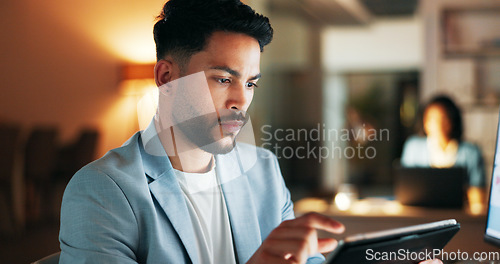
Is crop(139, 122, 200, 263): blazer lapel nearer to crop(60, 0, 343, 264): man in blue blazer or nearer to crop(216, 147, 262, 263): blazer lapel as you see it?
crop(60, 0, 343, 264): man in blue blazer

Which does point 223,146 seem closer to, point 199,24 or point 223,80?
point 223,80

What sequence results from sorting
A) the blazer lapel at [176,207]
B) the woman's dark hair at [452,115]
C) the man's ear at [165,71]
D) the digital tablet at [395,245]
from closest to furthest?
the digital tablet at [395,245], the blazer lapel at [176,207], the man's ear at [165,71], the woman's dark hair at [452,115]

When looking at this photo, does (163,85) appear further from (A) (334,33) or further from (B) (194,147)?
(A) (334,33)

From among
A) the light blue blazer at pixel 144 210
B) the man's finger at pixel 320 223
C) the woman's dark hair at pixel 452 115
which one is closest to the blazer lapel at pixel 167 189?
the light blue blazer at pixel 144 210

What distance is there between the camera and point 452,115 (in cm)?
360

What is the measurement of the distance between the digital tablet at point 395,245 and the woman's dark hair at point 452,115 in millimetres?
2701

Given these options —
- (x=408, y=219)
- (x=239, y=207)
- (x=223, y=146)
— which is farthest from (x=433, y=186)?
(x=223, y=146)

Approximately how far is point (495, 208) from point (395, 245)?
1.50 feet

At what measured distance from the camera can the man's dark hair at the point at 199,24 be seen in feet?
4.17

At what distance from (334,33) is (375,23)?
2.59 feet

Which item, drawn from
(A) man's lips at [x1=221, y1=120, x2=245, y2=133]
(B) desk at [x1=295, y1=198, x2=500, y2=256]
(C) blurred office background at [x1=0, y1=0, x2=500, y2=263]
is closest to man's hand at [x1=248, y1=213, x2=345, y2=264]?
(A) man's lips at [x1=221, y1=120, x2=245, y2=133]

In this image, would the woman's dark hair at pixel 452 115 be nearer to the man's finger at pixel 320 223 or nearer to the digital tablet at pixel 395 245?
the digital tablet at pixel 395 245

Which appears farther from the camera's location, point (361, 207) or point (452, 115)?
point (452, 115)

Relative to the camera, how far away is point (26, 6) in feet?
7.54
